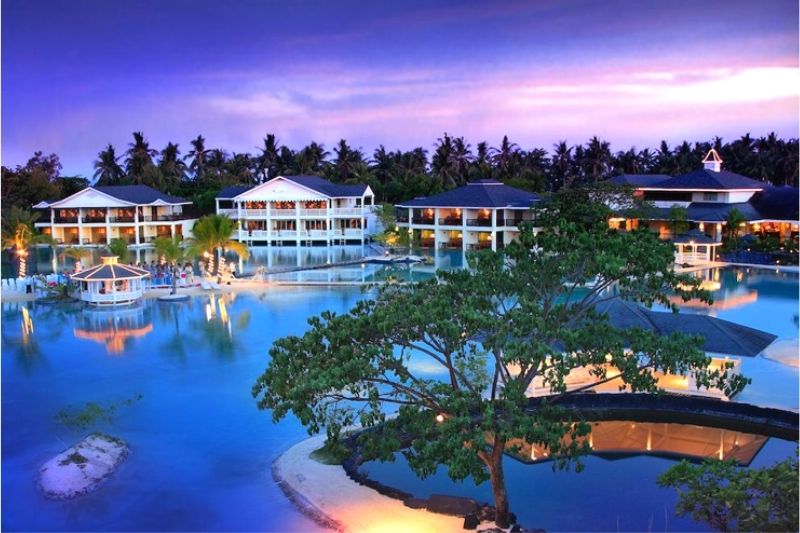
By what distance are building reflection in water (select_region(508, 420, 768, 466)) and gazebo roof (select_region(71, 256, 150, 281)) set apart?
19.5 metres

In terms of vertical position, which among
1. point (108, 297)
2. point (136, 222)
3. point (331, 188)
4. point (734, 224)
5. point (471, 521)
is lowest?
point (471, 521)

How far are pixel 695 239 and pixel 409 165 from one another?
115 ft

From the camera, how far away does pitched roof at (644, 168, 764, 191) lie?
46331mm

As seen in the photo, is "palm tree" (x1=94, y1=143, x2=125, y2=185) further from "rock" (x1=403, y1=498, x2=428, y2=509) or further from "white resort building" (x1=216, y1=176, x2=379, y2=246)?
"rock" (x1=403, y1=498, x2=428, y2=509)

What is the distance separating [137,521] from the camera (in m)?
11.4

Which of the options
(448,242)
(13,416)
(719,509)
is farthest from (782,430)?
(448,242)

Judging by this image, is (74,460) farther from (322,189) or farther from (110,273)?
(322,189)

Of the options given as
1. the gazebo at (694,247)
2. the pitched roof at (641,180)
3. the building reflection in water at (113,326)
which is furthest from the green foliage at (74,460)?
the pitched roof at (641,180)

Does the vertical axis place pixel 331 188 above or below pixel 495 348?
above

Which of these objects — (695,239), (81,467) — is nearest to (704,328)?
(81,467)

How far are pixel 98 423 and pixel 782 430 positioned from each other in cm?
1326

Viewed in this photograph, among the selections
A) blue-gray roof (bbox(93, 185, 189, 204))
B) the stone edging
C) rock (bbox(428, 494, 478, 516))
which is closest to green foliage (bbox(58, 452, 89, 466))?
the stone edging

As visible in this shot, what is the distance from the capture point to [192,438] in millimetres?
14859

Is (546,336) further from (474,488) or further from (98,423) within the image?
(98,423)
